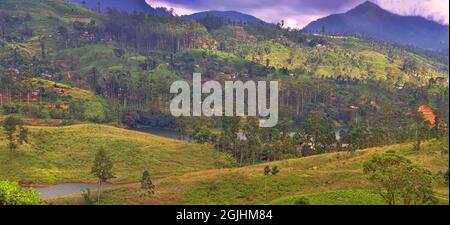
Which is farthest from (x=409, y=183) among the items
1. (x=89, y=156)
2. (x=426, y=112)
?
(x=426, y=112)

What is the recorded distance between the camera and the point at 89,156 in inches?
2904

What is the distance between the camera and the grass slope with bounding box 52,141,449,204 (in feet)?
152

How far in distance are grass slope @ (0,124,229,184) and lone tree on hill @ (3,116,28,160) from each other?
101cm

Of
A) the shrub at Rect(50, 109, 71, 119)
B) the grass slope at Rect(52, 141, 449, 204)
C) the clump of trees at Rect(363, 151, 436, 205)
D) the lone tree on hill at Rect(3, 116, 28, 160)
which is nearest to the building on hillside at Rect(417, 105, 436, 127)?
the grass slope at Rect(52, 141, 449, 204)

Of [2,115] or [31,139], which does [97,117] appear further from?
[31,139]

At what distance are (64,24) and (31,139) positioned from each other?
437 feet

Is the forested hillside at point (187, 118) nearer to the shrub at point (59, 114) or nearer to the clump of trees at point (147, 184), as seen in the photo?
the shrub at point (59, 114)

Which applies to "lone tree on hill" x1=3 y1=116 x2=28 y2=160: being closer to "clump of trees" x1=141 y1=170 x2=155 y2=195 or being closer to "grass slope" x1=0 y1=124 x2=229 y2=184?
"grass slope" x1=0 y1=124 x2=229 y2=184

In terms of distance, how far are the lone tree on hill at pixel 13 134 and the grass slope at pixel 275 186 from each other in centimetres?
2137

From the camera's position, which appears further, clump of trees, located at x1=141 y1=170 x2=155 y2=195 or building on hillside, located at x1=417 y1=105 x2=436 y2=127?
building on hillside, located at x1=417 y1=105 x2=436 y2=127

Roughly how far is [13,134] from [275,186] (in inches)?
1822

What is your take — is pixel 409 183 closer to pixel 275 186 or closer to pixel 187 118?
pixel 275 186
